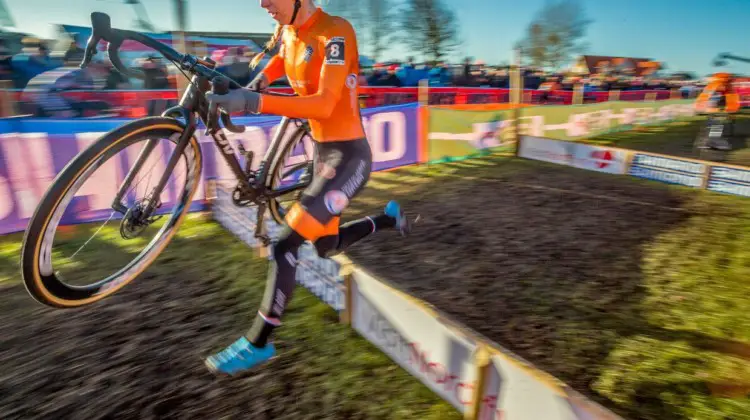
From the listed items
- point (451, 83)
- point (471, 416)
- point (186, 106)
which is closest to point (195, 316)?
point (186, 106)

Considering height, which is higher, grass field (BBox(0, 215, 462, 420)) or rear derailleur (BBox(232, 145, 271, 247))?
rear derailleur (BBox(232, 145, 271, 247))

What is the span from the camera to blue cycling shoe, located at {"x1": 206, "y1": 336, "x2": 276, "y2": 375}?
2.43 m

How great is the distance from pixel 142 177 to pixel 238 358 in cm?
132

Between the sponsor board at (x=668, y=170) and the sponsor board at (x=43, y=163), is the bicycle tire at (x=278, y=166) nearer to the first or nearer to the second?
the sponsor board at (x=43, y=163)

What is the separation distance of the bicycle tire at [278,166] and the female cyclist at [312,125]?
0.92 metres

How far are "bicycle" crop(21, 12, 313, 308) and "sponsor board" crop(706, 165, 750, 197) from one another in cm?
686

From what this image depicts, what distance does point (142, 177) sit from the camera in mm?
2834

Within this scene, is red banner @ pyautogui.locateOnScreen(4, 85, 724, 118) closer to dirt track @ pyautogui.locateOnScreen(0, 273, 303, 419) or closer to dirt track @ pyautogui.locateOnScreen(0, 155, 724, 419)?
dirt track @ pyautogui.locateOnScreen(0, 273, 303, 419)

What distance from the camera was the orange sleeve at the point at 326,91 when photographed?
233 cm

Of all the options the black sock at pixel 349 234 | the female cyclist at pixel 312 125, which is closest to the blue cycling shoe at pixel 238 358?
the female cyclist at pixel 312 125

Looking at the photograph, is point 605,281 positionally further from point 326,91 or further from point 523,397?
point 326,91

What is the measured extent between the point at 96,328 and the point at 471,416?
242 cm

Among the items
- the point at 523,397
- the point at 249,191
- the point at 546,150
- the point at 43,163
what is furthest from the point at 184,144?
the point at 546,150

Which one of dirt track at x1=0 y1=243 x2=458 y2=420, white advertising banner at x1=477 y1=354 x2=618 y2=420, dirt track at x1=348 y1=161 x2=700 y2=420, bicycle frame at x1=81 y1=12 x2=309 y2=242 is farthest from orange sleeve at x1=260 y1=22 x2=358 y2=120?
dirt track at x1=348 y1=161 x2=700 y2=420
